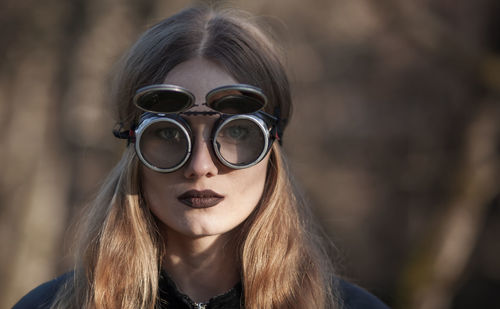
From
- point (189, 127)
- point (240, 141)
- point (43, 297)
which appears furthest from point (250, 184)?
point (43, 297)

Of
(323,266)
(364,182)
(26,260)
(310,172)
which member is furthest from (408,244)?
(323,266)

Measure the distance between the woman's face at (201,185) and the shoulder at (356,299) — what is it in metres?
0.63

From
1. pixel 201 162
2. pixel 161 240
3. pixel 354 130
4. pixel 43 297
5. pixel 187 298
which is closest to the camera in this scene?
pixel 201 162

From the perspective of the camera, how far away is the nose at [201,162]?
7.72ft

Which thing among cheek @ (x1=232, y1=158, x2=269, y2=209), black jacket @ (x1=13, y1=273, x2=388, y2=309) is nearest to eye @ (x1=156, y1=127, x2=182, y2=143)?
cheek @ (x1=232, y1=158, x2=269, y2=209)

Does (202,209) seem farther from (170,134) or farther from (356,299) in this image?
(356,299)

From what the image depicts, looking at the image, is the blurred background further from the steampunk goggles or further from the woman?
the steampunk goggles

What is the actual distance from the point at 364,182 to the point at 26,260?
18.6ft

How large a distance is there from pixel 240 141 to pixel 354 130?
331 inches

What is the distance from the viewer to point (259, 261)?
254cm

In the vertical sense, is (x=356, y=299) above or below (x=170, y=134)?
below

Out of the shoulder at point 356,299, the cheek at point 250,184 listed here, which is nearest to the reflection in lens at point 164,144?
the cheek at point 250,184

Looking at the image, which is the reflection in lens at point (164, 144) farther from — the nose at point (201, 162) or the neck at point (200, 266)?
the neck at point (200, 266)

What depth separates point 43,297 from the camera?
8.91 feet
